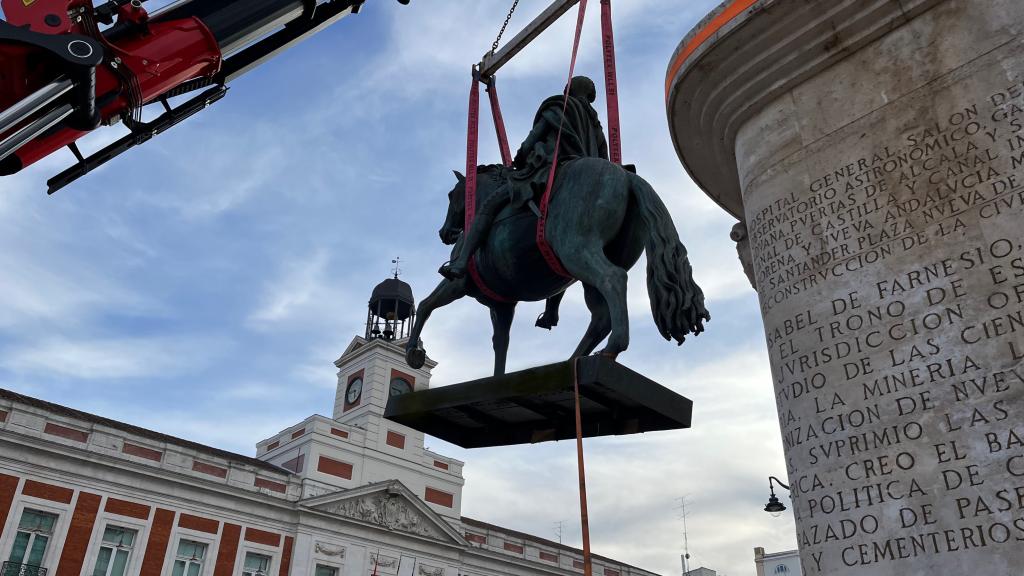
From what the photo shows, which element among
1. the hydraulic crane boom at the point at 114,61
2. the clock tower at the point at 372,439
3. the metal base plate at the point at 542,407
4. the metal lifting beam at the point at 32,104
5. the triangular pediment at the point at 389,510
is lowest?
the metal base plate at the point at 542,407

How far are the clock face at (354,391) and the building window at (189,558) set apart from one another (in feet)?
41.2

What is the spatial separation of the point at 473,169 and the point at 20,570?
25.6 meters

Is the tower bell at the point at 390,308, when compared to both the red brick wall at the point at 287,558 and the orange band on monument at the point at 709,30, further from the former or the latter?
the orange band on monument at the point at 709,30

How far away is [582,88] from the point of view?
17.6 ft

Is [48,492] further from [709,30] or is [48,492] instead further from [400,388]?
[709,30]

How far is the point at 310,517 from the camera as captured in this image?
3166 cm

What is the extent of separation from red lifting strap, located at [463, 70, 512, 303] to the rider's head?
748mm

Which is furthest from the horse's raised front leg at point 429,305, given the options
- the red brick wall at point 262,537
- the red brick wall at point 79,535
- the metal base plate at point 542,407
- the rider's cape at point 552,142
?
the red brick wall at point 262,537

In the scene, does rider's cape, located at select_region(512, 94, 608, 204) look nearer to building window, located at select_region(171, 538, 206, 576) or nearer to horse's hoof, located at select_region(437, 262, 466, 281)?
horse's hoof, located at select_region(437, 262, 466, 281)

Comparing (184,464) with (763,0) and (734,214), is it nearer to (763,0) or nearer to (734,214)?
(734,214)

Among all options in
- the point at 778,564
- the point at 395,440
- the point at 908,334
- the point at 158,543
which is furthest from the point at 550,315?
the point at 778,564

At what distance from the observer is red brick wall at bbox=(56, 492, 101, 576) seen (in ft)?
81.3

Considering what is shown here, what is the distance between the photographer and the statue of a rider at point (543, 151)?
4.86 meters

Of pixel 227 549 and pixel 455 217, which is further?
pixel 227 549
